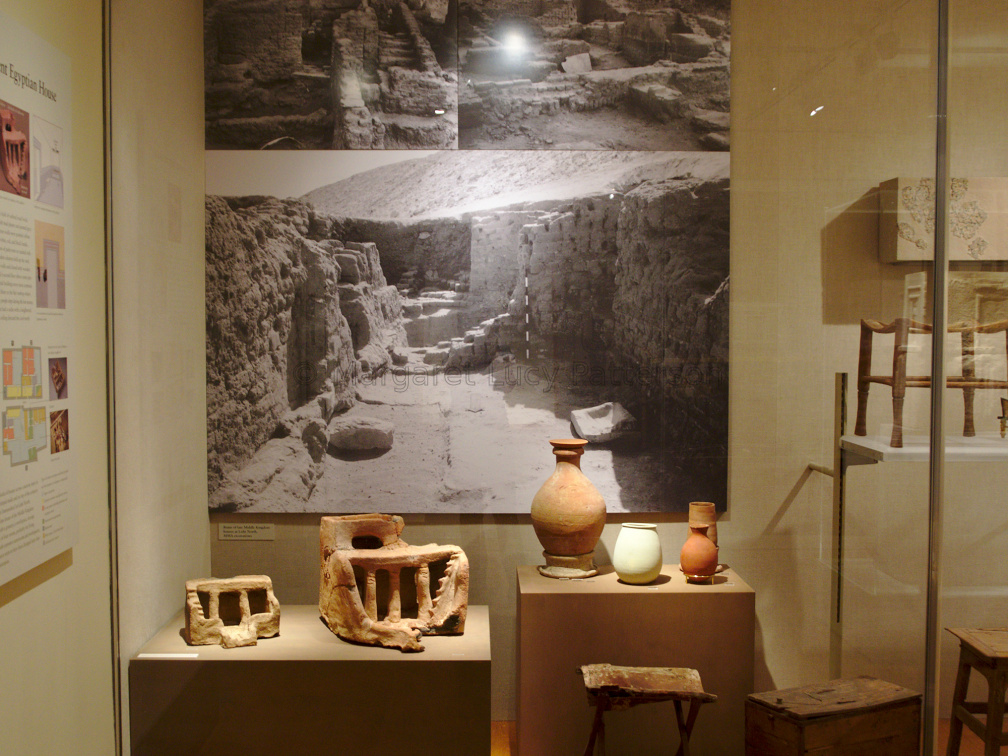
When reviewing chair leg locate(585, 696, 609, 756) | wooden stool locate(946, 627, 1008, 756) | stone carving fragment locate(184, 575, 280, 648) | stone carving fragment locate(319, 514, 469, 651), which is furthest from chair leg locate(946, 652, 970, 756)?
stone carving fragment locate(184, 575, 280, 648)

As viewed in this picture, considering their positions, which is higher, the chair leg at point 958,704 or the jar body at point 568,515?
the jar body at point 568,515

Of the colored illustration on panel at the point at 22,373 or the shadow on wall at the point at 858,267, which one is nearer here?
the colored illustration on panel at the point at 22,373

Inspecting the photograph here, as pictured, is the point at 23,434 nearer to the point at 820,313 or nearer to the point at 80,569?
the point at 80,569

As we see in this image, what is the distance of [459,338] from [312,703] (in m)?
1.23

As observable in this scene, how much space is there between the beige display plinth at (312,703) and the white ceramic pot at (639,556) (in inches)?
20.9

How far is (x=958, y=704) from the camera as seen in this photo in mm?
2295

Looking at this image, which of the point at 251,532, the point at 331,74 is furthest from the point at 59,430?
the point at 331,74

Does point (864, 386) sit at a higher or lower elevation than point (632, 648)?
higher

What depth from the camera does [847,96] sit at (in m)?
2.37

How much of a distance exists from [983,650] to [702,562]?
83cm

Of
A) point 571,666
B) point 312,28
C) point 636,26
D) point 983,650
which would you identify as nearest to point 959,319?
Result: point 983,650

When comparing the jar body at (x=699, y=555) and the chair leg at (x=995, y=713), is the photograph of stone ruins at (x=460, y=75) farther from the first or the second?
the chair leg at (x=995, y=713)

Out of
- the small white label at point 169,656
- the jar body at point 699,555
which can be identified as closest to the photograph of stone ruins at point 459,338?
the jar body at point 699,555

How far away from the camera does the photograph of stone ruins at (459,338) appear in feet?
8.48
